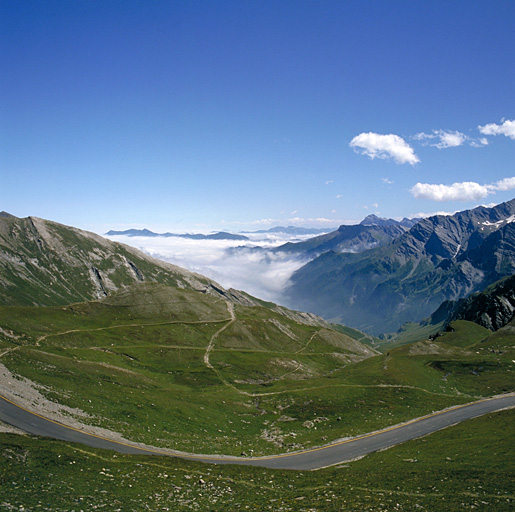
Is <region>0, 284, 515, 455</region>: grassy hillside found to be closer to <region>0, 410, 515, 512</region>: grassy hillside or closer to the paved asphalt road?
the paved asphalt road

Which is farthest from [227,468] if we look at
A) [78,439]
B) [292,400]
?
[292,400]

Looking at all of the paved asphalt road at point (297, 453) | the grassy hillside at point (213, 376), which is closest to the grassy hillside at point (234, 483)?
the paved asphalt road at point (297, 453)

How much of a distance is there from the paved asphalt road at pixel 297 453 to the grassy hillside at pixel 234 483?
7.15 metres

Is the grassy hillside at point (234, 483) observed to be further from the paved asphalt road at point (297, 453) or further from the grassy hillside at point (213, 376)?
the grassy hillside at point (213, 376)

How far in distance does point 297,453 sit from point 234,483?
25810 mm

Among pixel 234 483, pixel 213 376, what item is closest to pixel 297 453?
pixel 234 483

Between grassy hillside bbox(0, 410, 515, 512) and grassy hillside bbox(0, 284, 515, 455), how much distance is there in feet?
56.1

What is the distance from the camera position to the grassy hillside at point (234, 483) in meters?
30.8

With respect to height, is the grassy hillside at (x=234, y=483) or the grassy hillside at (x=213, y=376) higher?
the grassy hillside at (x=234, y=483)

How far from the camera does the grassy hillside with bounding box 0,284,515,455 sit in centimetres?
6862

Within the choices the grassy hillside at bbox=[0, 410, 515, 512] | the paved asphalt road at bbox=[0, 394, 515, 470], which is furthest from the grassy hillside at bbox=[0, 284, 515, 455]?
the grassy hillside at bbox=[0, 410, 515, 512]

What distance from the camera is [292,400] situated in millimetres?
95812

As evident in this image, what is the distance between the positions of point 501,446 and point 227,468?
120 feet

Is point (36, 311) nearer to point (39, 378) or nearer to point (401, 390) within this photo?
point (39, 378)
